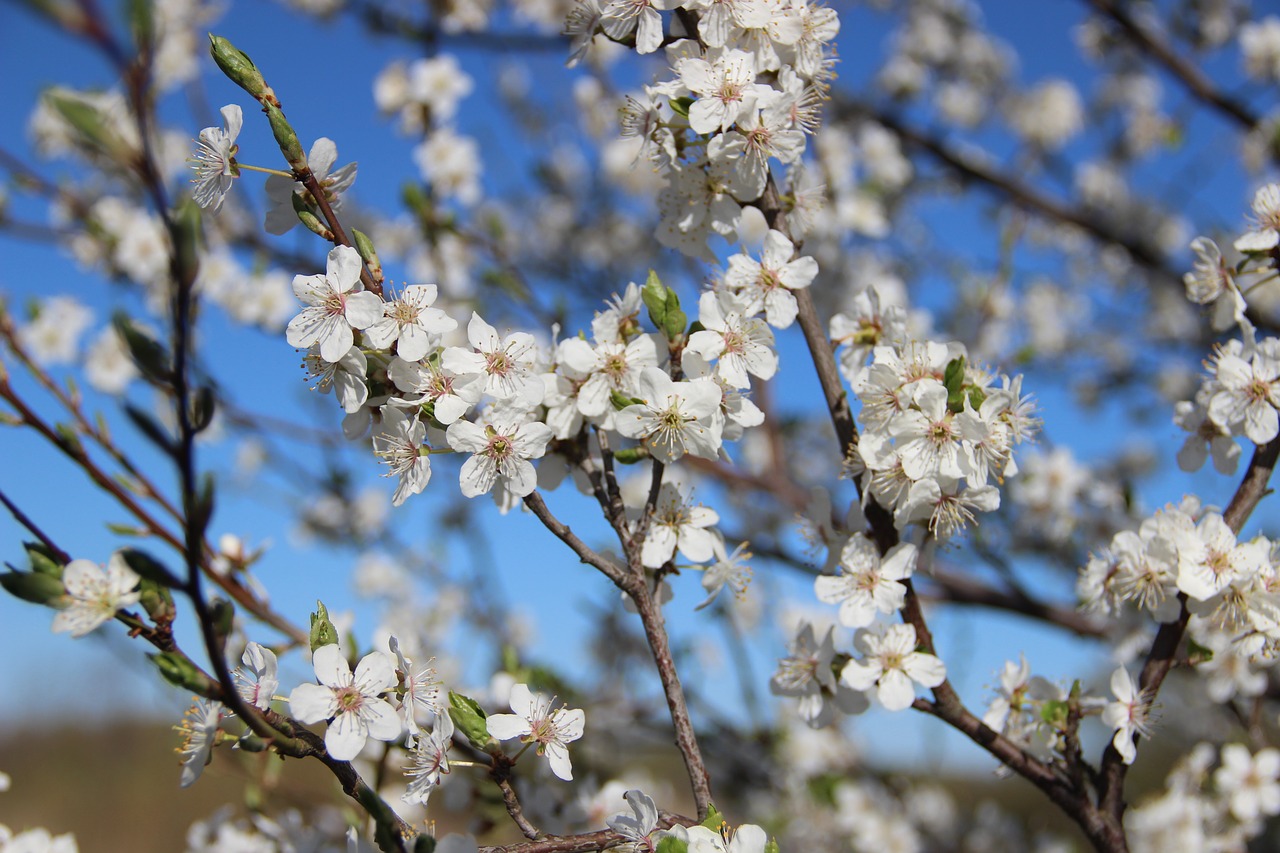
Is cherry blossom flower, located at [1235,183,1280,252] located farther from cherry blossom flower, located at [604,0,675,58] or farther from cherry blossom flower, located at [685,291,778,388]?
cherry blossom flower, located at [604,0,675,58]

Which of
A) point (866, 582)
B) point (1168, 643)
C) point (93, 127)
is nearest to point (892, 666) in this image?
point (866, 582)

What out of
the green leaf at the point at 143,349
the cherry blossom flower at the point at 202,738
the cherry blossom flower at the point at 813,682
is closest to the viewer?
the green leaf at the point at 143,349

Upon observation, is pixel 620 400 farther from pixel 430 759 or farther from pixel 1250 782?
pixel 1250 782

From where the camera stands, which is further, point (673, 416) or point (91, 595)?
point (673, 416)

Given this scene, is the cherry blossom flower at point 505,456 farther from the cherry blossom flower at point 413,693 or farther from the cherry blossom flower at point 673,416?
the cherry blossom flower at point 413,693

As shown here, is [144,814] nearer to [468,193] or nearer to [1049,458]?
[468,193]

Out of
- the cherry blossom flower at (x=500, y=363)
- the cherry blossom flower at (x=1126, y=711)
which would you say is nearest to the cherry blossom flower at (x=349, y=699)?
the cherry blossom flower at (x=500, y=363)

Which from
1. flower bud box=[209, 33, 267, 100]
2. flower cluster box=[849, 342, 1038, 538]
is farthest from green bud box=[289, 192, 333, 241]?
flower cluster box=[849, 342, 1038, 538]

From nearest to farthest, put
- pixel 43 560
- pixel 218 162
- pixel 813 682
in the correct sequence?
pixel 43 560 < pixel 218 162 < pixel 813 682
